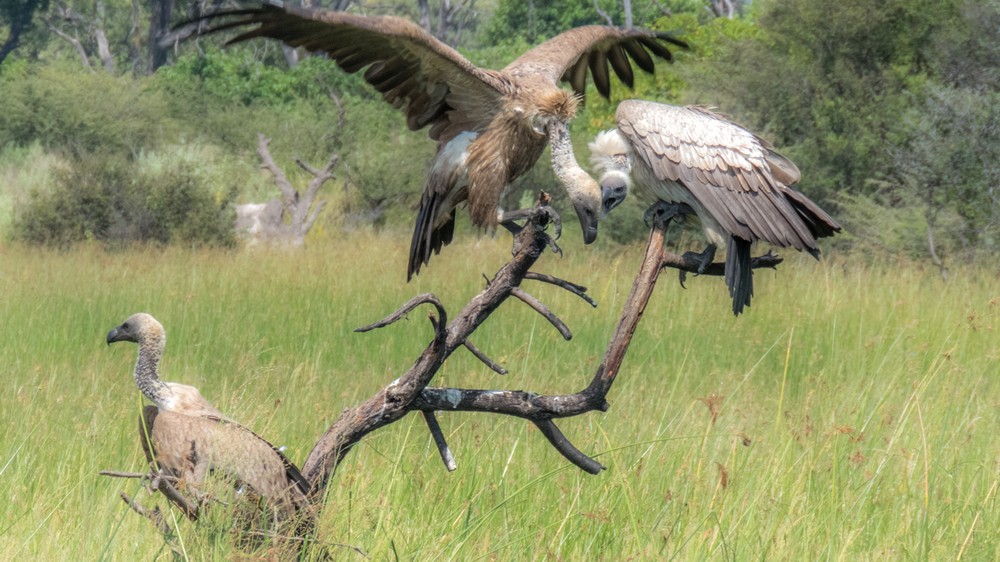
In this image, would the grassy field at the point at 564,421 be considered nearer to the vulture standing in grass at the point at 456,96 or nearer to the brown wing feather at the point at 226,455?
the brown wing feather at the point at 226,455

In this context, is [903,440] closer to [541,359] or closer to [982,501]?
[982,501]

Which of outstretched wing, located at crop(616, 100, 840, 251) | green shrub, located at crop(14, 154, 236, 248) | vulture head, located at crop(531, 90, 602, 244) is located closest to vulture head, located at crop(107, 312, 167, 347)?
A: vulture head, located at crop(531, 90, 602, 244)

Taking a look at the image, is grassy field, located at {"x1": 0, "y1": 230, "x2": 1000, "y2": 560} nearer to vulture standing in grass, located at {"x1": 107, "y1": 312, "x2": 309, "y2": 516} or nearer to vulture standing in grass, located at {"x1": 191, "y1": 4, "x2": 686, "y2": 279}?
vulture standing in grass, located at {"x1": 107, "y1": 312, "x2": 309, "y2": 516}

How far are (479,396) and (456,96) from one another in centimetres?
250

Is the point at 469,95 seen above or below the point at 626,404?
above

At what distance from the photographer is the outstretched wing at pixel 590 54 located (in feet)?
Result: 16.5

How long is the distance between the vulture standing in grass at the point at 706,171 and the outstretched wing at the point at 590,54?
0.78 meters

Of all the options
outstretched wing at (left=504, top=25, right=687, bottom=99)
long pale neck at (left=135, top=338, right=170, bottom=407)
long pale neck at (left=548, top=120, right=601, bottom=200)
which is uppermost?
outstretched wing at (left=504, top=25, right=687, bottom=99)

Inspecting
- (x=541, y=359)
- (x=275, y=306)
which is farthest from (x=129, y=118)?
(x=541, y=359)

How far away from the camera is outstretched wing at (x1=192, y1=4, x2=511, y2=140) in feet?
13.5

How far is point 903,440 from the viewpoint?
4422mm

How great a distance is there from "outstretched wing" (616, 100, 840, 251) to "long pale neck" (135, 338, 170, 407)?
68.8 inches

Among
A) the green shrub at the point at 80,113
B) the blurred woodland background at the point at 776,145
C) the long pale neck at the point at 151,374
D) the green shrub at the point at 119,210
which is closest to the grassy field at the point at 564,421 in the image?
the long pale neck at the point at 151,374

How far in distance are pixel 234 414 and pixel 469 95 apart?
173 centimetres
